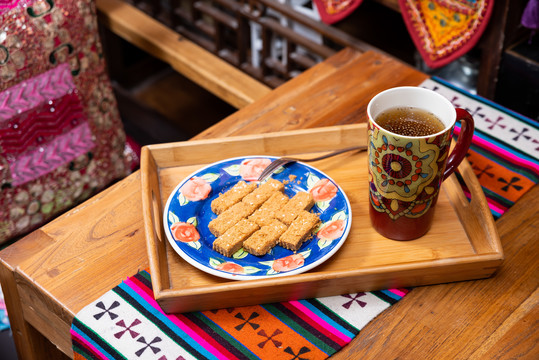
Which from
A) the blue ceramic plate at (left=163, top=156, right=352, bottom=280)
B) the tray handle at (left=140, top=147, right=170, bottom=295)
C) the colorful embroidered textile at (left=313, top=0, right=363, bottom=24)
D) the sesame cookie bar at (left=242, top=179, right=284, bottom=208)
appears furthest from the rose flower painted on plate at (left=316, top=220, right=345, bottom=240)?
the colorful embroidered textile at (left=313, top=0, right=363, bottom=24)

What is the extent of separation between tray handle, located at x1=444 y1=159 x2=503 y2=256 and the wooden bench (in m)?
0.82

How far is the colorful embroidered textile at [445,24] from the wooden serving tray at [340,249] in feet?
1.81

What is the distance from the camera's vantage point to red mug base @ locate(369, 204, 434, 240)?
0.89 metres

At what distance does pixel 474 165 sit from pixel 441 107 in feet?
0.95

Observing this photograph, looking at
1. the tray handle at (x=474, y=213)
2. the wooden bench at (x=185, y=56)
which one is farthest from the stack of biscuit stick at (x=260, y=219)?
the wooden bench at (x=185, y=56)

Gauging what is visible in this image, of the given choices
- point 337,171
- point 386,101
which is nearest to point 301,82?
point 337,171

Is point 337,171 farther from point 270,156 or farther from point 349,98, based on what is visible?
point 349,98

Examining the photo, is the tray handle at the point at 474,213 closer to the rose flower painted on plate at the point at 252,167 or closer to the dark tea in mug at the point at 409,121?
the dark tea in mug at the point at 409,121

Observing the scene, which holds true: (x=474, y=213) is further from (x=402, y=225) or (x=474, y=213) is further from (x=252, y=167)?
(x=252, y=167)

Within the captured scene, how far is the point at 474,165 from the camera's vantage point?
1091 mm

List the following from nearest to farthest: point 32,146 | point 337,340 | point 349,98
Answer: point 337,340
point 349,98
point 32,146

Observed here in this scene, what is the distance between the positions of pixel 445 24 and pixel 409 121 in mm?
758

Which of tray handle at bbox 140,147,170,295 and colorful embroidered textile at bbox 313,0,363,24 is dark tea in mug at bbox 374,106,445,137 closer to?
tray handle at bbox 140,147,170,295

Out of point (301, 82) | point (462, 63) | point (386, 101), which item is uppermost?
point (386, 101)
